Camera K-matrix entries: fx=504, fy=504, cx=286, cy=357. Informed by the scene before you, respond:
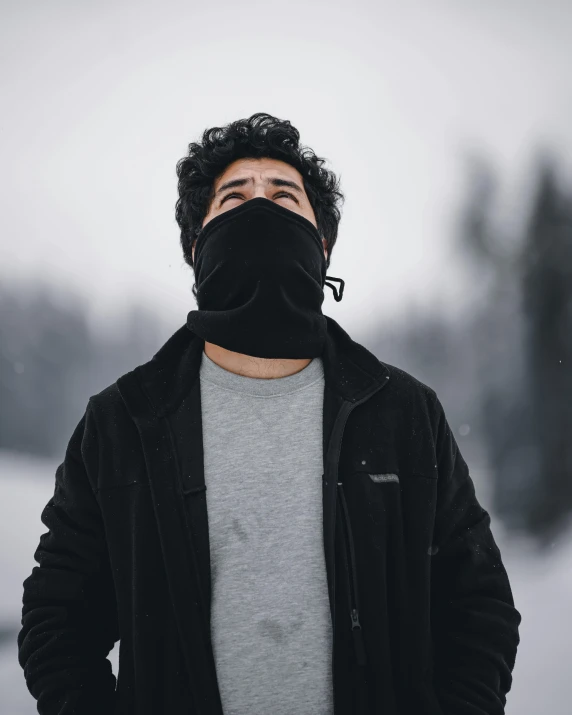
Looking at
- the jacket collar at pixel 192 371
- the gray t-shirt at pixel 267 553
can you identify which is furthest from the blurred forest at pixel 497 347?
the gray t-shirt at pixel 267 553

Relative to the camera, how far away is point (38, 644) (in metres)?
1.10

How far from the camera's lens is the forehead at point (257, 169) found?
4.99 feet

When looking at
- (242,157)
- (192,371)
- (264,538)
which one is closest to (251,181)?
(242,157)

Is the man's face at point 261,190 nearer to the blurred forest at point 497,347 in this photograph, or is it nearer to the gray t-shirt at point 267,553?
the gray t-shirt at point 267,553

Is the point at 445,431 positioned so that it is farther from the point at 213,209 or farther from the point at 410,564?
the point at 213,209

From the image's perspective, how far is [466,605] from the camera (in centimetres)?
115

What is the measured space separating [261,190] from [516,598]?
98.9 inches

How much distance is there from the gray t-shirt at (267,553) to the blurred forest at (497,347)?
5.73 feet

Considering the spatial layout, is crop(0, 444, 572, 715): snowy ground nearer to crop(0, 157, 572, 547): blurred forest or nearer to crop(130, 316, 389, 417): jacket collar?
crop(0, 157, 572, 547): blurred forest

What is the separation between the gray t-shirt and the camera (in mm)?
1034

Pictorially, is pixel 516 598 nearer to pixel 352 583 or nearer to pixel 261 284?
pixel 352 583

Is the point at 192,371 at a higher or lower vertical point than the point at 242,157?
lower

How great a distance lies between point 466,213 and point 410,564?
238 centimetres

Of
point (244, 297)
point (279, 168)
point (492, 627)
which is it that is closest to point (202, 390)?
point (244, 297)
